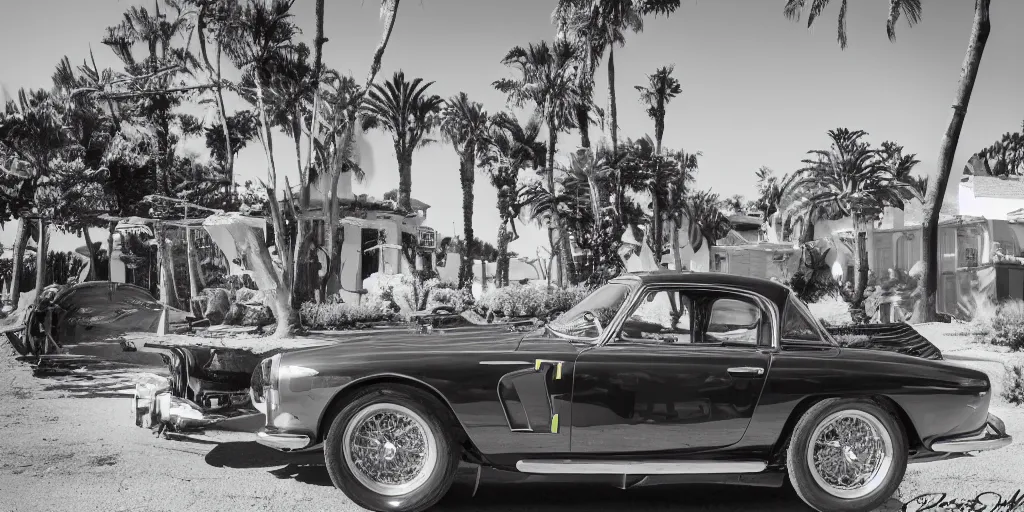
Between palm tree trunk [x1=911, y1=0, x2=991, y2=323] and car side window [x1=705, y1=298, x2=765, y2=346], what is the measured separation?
13.7 metres

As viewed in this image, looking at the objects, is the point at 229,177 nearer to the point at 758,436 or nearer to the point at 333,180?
the point at 333,180

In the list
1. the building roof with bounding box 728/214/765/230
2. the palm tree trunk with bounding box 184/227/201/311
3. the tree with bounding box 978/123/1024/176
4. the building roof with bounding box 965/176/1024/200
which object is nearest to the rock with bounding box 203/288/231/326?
the palm tree trunk with bounding box 184/227/201/311

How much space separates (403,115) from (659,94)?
668 inches

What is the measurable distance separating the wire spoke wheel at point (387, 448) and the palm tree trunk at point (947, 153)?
50.0ft

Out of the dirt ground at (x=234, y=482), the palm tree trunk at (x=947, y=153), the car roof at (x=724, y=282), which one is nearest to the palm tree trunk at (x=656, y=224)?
the palm tree trunk at (x=947, y=153)

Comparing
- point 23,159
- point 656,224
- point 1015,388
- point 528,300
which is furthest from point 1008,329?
point 23,159

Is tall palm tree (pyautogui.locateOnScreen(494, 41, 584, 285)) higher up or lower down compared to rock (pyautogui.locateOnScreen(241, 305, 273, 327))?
higher up

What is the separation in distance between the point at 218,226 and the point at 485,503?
13.9 m

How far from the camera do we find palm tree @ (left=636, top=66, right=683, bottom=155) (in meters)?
42.3

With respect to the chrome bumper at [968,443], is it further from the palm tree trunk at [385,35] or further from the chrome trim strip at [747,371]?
the palm tree trunk at [385,35]

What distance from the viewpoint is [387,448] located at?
13.5 feet

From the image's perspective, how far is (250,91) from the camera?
16.7m

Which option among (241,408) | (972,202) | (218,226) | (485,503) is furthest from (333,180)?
(972,202)

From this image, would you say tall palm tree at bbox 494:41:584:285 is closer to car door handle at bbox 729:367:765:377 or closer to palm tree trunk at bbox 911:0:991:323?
palm tree trunk at bbox 911:0:991:323
